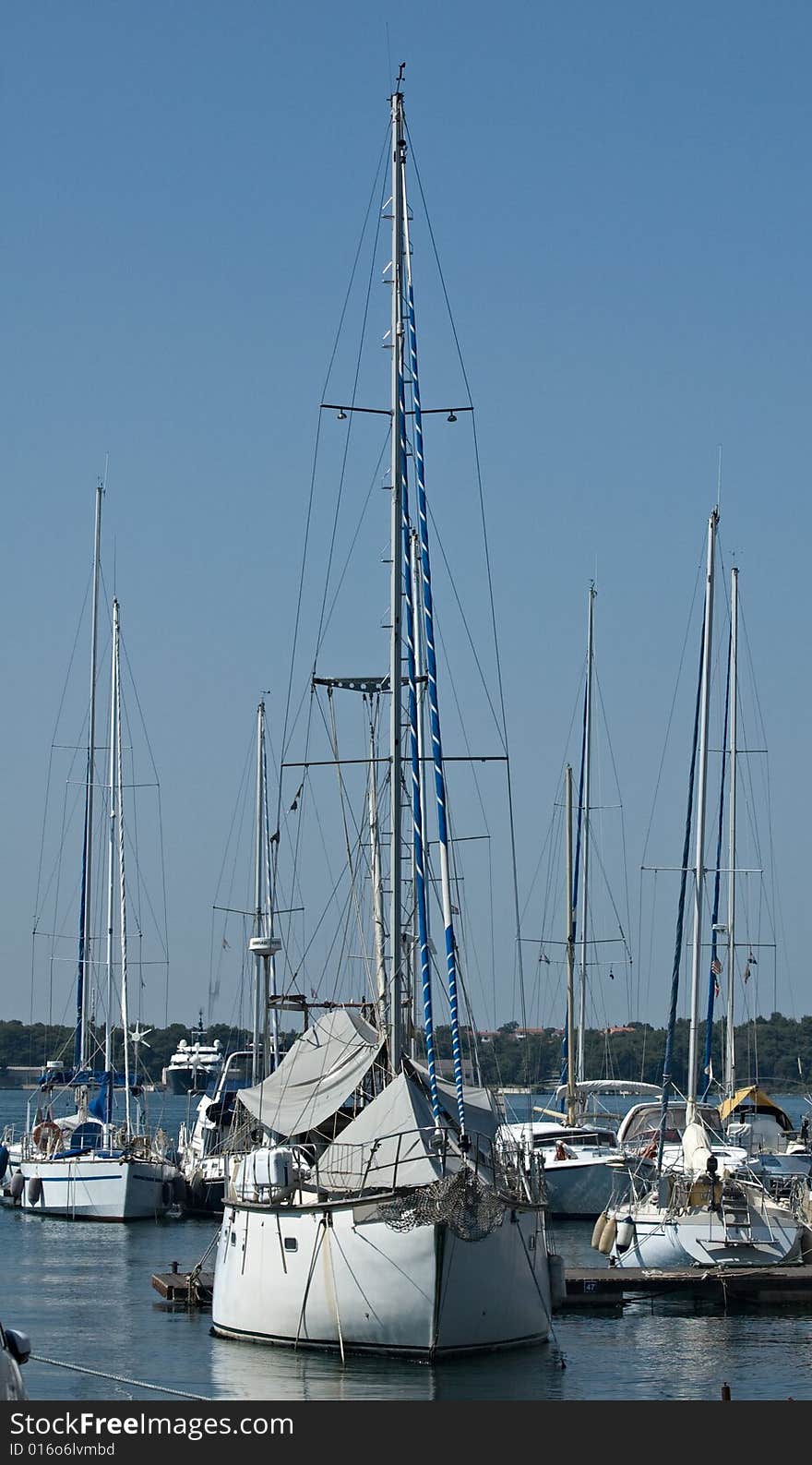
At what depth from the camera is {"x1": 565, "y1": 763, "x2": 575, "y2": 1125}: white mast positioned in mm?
66938

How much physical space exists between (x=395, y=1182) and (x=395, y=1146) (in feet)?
3.43

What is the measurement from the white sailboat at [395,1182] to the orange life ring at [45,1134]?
116 ft

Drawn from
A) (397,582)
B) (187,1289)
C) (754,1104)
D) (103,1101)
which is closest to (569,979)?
(754,1104)

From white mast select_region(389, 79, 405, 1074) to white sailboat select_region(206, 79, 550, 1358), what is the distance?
0.04 m

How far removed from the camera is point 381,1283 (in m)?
29.8

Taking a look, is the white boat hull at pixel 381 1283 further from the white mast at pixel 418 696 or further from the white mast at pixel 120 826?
the white mast at pixel 120 826

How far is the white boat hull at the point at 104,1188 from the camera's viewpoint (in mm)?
62188

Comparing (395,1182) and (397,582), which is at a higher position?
(397,582)

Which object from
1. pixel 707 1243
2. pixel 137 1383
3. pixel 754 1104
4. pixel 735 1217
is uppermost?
pixel 754 1104

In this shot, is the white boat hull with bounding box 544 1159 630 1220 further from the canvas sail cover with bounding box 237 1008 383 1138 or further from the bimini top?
the canvas sail cover with bounding box 237 1008 383 1138

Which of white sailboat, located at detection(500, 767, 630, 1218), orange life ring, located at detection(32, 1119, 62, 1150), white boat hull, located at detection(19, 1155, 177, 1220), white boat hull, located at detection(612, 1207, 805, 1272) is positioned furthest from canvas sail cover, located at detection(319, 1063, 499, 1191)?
orange life ring, located at detection(32, 1119, 62, 1150)

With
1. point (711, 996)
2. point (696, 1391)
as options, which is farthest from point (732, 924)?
point (696, 1391)

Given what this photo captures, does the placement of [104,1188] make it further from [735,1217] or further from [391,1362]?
[391,1362]

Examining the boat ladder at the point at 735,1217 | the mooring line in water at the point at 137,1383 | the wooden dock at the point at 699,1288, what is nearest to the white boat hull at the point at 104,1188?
the wooden dock at the point at 699,1288
